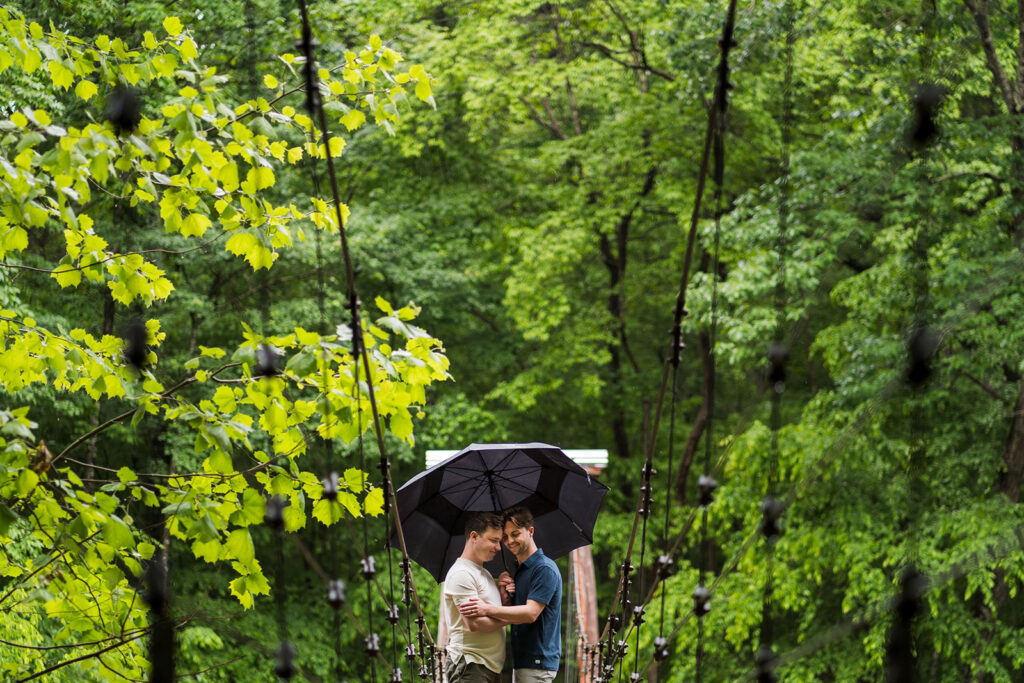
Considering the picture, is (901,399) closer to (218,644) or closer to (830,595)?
(830,595)

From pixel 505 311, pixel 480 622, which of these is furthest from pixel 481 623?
pixel 505 311

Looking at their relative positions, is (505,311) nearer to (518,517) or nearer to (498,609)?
(518,517)

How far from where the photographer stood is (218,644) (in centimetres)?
719

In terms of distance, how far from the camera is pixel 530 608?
2.70 m

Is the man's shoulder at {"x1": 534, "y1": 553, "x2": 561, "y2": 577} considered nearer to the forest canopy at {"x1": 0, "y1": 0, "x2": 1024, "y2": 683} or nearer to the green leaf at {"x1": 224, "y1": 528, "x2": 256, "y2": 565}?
the forest canopy at {"x1": 0, "y1": 0, "x2": 1024, "y2": 683}

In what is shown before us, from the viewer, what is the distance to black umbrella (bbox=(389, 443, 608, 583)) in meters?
3.24

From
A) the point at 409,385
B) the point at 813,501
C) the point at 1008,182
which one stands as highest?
the point at 409,385

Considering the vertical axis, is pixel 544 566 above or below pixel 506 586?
above

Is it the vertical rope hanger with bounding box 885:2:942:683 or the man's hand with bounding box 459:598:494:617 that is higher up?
the vertical rope hanger with bounding box 885:2:942:683

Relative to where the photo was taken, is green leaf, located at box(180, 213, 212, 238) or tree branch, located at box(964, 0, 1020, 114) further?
tree branch, located at box(964, 0, 1020, 114)

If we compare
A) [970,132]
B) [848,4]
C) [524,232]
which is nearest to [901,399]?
[970,132]

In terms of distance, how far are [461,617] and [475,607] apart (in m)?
0.10

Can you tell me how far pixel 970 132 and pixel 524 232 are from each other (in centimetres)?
476

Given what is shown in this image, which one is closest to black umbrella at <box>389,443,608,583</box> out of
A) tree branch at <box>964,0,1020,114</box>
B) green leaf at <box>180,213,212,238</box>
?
green leaf at <box>180,213,212,238</box>
